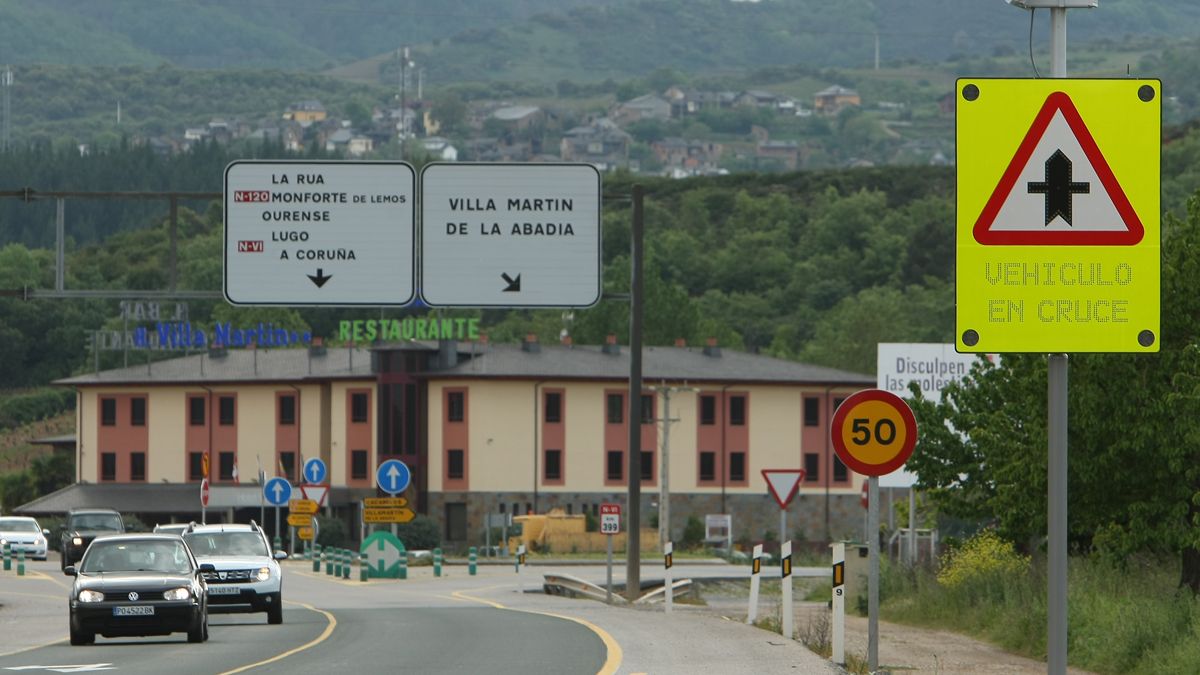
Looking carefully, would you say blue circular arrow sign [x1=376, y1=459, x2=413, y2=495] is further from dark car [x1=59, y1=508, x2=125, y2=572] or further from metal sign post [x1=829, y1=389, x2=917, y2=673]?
metal sign post [x1=829, y1=389, x2=917, y2=673]

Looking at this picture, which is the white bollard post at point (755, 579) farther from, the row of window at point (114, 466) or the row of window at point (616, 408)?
the row of window at point (114, 466)

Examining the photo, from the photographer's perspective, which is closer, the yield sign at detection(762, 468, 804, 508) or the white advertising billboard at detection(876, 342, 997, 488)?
the yield sign at detection(762, 468, 804, 508)

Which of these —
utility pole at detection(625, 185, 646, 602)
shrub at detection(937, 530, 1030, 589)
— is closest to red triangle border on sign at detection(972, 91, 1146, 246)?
shrub at detection(937, 530, 1030, 589)

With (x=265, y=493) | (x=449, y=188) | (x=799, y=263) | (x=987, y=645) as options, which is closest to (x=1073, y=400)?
(x=987, y=645)

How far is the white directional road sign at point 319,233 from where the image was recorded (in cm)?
3278

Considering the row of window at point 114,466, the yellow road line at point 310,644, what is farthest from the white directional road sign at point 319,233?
the row of window at point 114,466

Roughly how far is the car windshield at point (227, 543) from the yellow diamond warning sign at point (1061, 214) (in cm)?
2505

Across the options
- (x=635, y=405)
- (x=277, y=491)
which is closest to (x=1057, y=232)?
(x=635, y=405)

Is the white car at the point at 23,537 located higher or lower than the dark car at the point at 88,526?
lower

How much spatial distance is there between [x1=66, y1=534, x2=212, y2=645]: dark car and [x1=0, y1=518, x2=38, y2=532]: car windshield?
46829mm

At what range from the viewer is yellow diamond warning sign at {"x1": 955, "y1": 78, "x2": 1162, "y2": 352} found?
25.7ft

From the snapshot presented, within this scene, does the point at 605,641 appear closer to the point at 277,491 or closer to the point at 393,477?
the point at 393,477

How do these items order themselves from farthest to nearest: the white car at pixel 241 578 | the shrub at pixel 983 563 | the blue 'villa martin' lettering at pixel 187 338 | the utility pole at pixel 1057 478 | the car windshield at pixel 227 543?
1. the blue 'villa martin' lettering at pixel 187 338
2. the car windshield at pixel 227 543
3. the white car at pixel 241 578
4. the shrub at pixel 983 563
5. the utility pole at pixel 1057 478

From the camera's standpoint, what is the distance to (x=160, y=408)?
104812mm
